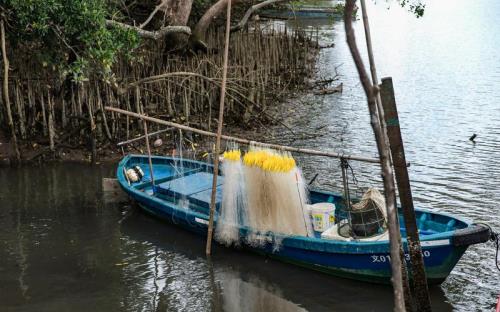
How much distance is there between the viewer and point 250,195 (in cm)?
839

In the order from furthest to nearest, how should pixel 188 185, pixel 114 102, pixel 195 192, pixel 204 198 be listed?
pixel 114 102 < pixel 188 185 < pixel 195 192 < pixel 204 198

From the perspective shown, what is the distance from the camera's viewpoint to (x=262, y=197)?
8281 millimetres

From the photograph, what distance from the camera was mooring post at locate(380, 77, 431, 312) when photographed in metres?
6.13

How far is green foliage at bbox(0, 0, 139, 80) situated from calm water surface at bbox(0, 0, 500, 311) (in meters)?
2.55

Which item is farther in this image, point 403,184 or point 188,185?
point 188,185

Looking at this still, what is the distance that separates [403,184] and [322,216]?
2.38m

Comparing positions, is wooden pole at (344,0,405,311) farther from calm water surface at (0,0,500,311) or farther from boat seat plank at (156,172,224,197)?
boat seat plank at (156,172,224,197)

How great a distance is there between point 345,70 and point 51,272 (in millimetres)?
18159

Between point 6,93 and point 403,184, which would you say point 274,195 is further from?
point 6,93

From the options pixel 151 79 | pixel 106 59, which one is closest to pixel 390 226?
pixel 106 59

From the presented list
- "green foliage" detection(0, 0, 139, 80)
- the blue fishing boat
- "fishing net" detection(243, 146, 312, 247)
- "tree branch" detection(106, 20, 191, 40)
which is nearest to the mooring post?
the blue fishing boat

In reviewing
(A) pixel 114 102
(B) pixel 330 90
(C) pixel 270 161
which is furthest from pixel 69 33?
(B) pixel 330 90

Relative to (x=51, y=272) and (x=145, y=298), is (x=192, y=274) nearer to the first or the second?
(x=145, y=298)

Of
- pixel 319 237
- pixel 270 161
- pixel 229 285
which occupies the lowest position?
pixel 229 285
